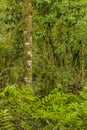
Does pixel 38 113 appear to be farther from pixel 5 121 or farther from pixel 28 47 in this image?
pixel 28 47

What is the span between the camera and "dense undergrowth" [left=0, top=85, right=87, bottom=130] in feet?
10.2

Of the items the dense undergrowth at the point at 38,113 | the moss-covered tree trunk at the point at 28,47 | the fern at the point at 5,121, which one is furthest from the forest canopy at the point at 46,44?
the fern at the point at 5,121

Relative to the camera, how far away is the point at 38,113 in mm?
3430

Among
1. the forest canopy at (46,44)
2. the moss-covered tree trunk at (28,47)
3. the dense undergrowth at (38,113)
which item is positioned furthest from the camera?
the forest canopy at (46,44)

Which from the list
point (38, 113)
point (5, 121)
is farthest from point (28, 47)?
point (5, 121)

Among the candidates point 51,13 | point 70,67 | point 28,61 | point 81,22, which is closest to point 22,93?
point 28,61

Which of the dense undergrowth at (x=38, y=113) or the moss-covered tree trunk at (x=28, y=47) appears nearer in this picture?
the dense undergrowth at (x=38, y=113)

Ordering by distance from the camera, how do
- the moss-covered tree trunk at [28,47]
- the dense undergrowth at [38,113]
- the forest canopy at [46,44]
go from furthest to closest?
the forest canopy at [46,44] → the moss-covered tree trunk at [28,47] → the dense undergrowth at [38,113]

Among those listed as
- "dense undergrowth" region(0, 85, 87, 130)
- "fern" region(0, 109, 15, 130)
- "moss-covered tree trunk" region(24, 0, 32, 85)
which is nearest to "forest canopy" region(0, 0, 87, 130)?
"moss-covered tree trunk" region(24, 0, 32, 85)

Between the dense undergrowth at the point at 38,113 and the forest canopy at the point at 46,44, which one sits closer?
the dense undergrowth at the point at 38,113

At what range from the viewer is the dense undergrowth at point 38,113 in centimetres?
310

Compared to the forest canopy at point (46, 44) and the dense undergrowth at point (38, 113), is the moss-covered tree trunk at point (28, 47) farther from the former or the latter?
the dense undergrowth at point (38, 113)

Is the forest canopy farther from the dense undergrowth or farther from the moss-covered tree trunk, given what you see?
the dense undergrowth

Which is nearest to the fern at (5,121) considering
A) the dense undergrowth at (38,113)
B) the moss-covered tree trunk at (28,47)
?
the dense undergrowth at (38,113)
